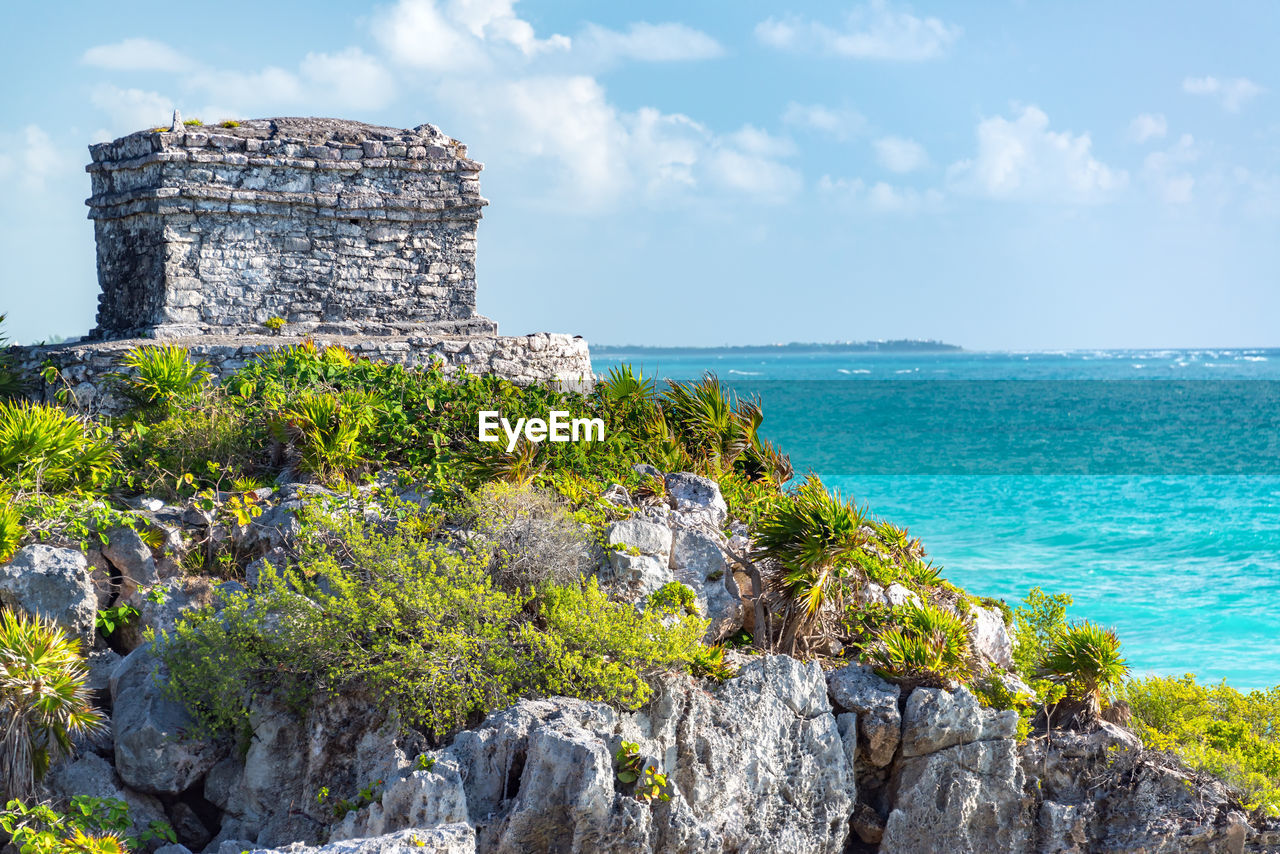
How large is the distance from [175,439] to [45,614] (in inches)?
109

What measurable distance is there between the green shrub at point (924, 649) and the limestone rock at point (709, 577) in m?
1.19

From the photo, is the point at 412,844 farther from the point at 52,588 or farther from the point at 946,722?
the point at 52,588

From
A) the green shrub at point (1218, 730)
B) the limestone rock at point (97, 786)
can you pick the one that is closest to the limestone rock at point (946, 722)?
the green shrub at point (1218, 730)

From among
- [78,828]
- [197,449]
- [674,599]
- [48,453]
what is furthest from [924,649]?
[48,453]

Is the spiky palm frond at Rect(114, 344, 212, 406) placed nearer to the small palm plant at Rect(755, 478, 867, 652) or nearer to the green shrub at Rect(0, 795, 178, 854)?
the green shrub at Rect(0, 795, 178, 854)

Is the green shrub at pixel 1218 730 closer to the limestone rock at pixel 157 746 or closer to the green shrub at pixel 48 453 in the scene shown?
the limestone rock at pixel 157 746

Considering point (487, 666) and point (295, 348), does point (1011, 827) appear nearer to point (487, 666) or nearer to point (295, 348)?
point (487, 666)

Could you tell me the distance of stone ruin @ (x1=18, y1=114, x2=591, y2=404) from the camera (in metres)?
14.3

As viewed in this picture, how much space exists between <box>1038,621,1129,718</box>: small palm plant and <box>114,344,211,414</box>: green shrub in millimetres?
9172

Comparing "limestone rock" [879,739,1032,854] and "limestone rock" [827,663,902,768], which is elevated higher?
"limestone rock" [827,663,902,768]

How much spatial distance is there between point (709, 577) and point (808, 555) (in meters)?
0.87

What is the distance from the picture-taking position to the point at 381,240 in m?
15.4

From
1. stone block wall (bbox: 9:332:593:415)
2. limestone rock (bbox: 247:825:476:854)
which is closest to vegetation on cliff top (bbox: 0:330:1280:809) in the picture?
stone block wall (bbox: 9:332:593:415)

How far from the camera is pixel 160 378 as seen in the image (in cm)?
1231
